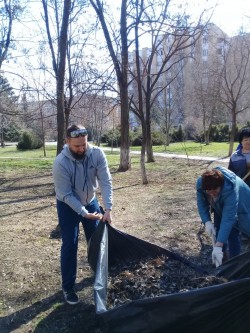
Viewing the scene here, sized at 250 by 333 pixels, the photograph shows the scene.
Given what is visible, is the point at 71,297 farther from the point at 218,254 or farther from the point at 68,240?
the point at 218,254

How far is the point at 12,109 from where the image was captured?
13.2 m

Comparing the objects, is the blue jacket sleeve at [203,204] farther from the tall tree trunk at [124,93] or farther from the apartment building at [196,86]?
the apartment building at [196,86]

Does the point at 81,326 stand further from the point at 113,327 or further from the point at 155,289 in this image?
the point at 113,327

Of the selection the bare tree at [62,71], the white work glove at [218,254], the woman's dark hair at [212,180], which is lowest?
the white work glove at [218,254]

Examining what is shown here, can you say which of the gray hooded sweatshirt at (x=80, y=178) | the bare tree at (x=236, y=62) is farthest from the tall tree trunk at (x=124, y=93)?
the gray hooded sweatshirt at (x=80, y=178)

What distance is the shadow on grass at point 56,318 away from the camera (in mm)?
2807

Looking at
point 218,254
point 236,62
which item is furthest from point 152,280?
point 236,62

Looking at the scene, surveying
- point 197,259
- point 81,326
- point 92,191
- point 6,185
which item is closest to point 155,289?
point 81,326

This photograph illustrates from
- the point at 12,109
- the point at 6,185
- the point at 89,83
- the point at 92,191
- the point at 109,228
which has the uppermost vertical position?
the point at 89,83

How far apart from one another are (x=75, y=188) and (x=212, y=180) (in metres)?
1.16

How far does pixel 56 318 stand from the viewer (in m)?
2.98

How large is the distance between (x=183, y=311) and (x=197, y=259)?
2357mm

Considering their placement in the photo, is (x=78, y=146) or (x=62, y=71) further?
(x=62, y=71)

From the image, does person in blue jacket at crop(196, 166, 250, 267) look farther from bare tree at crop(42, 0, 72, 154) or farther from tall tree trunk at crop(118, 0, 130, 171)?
tall tree trunk at crop(118, 0, 130, 171)
